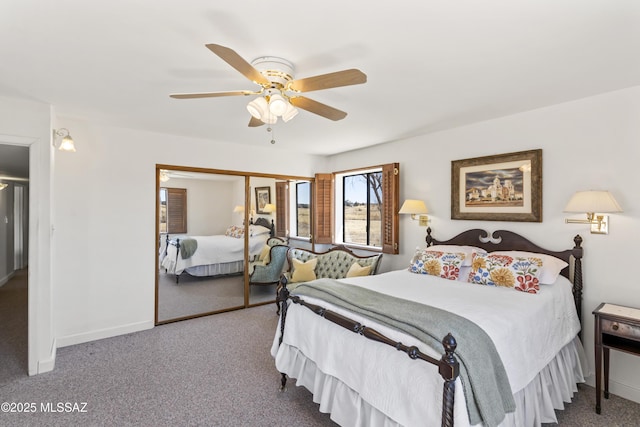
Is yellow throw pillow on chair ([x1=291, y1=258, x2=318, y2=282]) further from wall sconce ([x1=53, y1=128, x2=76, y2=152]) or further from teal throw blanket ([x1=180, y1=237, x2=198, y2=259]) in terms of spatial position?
wall sconce ([x1=53, y1=128, x2=76, y2=152])

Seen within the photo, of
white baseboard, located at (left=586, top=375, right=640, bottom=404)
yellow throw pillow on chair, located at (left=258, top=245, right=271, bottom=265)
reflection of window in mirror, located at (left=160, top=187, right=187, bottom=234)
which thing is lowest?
white baseboard, located at (left=586, top=375, right=640, bottom=404)

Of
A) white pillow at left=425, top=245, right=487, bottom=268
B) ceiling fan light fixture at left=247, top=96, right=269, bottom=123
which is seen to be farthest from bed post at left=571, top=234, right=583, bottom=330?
ceiling fan light fixture at left=247, top=96, right=269, bottom=123

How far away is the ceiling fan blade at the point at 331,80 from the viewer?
1702 mm

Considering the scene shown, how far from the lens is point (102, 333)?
362 centimetres

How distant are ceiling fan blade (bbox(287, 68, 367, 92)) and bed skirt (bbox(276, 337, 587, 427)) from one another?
1.66m

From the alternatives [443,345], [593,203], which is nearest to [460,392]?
[443,345]

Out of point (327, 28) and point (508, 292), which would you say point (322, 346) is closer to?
point (508, 292)

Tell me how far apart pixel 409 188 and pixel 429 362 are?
2954 millimetres

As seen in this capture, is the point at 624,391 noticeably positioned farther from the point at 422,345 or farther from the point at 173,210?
the point at 173,210

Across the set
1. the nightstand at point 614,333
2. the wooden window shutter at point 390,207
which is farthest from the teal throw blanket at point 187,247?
the nightstand at point 614,333

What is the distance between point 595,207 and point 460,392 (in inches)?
80.5

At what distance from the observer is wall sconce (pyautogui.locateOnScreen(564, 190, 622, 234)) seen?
2.47m

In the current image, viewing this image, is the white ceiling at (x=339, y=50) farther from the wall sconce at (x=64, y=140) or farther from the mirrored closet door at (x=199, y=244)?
the mirrored closet door at (x=199, y=244)

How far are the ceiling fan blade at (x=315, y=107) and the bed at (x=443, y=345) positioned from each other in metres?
1.35
